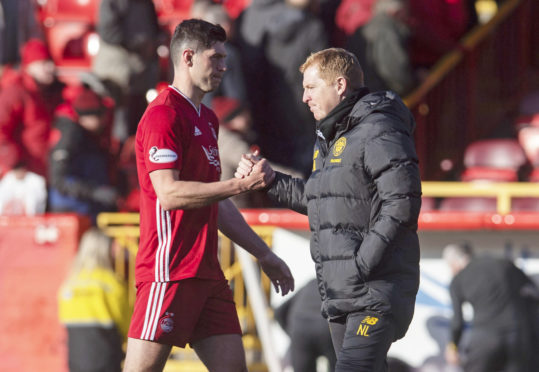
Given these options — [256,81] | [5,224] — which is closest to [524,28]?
[256,81]

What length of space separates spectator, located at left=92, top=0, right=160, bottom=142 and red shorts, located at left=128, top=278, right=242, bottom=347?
5903 mm

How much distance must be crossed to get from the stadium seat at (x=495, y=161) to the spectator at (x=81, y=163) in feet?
11.7

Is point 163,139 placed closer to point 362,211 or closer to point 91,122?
point 362,211

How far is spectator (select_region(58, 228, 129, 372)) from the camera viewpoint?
915 cm

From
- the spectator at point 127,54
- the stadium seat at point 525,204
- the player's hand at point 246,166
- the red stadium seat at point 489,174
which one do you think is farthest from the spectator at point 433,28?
the player's hand at point 246,166

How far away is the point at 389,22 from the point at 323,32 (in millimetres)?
630

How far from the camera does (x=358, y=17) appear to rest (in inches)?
437

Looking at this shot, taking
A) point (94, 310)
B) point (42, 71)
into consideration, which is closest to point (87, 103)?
point (42, 71)

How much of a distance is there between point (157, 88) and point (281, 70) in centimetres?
138

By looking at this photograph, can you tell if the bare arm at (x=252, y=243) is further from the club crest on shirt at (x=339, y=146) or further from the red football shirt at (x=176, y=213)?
the club crest on shirt at (x=339, y=146)

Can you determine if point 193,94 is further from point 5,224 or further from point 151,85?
point 151,85

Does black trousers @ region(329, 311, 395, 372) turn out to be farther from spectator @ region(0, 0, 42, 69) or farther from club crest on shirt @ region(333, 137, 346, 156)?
spectator @ region(0, 0, 42, 69)

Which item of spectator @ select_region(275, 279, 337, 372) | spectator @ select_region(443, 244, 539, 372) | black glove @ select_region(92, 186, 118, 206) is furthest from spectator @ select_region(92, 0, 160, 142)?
spectator @ select_region(443, 244, 539, 372)

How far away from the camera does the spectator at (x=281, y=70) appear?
1045 centimetres
